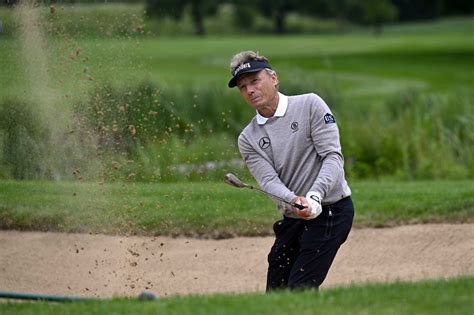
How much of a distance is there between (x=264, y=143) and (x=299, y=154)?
232 mm

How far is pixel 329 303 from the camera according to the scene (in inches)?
244

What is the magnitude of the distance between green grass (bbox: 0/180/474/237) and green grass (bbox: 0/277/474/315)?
11.8 feet

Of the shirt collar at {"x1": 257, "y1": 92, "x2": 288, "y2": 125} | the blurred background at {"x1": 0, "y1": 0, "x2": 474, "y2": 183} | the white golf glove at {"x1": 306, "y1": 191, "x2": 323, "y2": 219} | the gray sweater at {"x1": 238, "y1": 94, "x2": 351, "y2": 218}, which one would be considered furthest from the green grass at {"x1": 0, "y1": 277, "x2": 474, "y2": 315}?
the blurred background at {"x1": 0, "y1": 0, "x2": 474, "y2": 183}

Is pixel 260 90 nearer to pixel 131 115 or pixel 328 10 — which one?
pixel 131 115

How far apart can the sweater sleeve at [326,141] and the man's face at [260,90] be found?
275 millimetres

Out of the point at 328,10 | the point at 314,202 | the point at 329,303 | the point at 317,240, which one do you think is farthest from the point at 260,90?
the point at 328,10

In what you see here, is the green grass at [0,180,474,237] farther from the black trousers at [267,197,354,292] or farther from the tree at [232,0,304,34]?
the tree at [232,0,304,34]

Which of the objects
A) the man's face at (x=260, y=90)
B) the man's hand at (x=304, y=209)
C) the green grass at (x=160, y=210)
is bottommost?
the green grass at (x=160, y=210)

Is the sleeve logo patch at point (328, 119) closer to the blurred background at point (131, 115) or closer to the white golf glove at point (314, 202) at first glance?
the white golf glove at point (314, 202)

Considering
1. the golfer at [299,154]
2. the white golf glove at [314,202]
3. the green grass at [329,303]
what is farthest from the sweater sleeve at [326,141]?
the green grass at [329,303]

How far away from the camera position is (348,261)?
9828 millimetres

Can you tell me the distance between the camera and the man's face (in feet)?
23.1

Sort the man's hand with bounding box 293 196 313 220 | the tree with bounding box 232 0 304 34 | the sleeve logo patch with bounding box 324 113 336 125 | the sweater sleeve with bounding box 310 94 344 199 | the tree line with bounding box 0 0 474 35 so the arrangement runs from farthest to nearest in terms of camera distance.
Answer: the tree with bounding box 232 0 304 34, the tree line with bounding box 0 0 474 35, the sleeve logo patch with bounding box 324 113 336 125, the sweater sleeve with bounding box 310 94 344 199, the man's hand with bounding box 293 196 313 220

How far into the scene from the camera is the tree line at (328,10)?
149 feet
